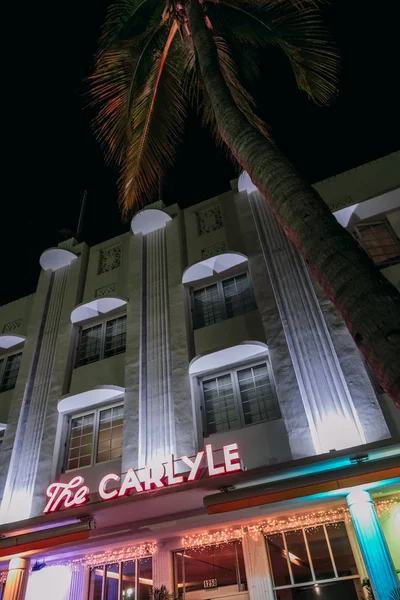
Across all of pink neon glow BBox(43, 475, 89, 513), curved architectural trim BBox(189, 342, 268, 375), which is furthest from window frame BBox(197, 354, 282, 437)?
pink neon glow BBox(43, 475, 89, 513)

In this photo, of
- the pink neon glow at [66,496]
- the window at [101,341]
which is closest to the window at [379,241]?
the window at [101,341]

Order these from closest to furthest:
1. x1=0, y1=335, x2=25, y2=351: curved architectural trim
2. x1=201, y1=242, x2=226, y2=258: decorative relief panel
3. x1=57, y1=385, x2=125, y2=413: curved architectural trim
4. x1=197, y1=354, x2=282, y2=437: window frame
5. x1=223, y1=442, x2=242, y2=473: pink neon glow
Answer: x1=223, y1=442, x2=242, y2=473: pink neon glow < x1=197, y1=354, x2=282, y2=437: window frame < x1=57, y1=385, x2=125, y2=413: curved architectural trim < x1=201, y1=242, x2=226, y2=258: decorative relief panel < x1=0, y1=335, x2=25, y2=351: curved architectural trim

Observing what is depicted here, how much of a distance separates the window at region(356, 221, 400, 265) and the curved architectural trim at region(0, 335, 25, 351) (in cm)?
1171

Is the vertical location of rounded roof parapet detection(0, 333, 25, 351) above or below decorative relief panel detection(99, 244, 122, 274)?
below

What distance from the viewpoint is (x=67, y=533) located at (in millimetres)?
9234

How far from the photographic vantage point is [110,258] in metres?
16.3

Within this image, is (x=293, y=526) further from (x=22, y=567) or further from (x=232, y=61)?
(x=232, y=61)

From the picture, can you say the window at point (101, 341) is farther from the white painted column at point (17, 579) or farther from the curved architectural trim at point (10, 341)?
the white painted column at point (17, 579)

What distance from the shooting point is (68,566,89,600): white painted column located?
35.0 feet

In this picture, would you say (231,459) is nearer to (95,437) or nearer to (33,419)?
(95,437)

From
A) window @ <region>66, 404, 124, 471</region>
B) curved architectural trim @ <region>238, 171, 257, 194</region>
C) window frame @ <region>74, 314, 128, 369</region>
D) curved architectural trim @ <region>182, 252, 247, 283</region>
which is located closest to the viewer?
window @ <region>66, 404, 124, 471</region>

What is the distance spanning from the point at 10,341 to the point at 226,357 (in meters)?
8.67

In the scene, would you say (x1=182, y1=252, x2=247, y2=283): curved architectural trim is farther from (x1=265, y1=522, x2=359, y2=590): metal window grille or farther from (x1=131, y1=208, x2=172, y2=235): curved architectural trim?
(x1=265, y1=522, x2=359, y2=590): metal window grille

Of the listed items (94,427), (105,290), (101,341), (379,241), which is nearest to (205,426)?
(94,427)
